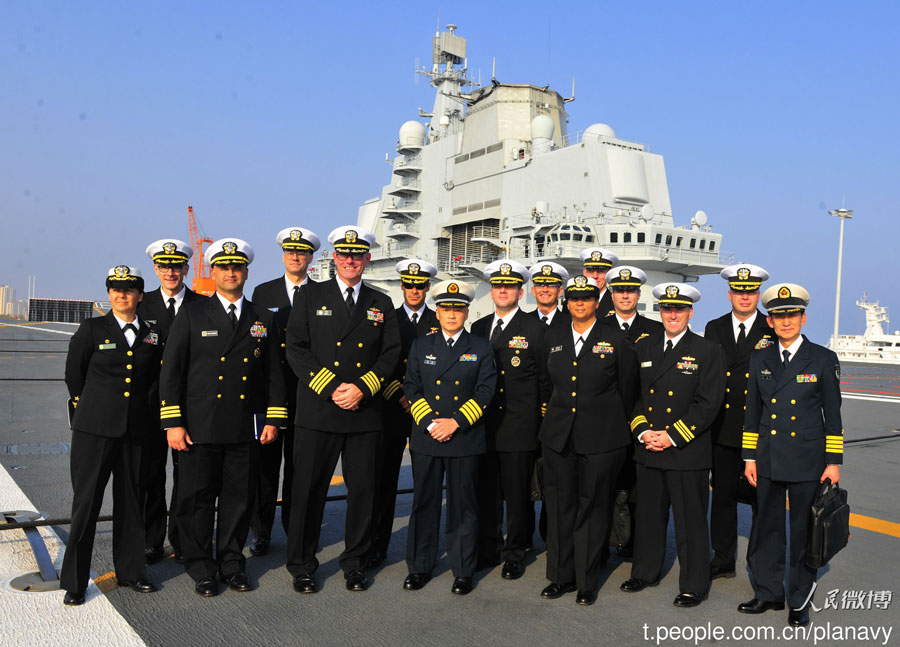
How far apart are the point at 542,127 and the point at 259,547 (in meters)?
29.3

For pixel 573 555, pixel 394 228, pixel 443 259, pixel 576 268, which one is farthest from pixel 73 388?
pixel 394 228

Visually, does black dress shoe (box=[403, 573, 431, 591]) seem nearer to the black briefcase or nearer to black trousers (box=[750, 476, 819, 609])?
black trousers (box=[750, 476, 819, 609])

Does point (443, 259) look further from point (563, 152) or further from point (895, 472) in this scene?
point (895, 472)

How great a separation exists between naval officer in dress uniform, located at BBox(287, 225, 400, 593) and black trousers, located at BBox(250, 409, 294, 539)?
60cm

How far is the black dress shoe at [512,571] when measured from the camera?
4.72 meters

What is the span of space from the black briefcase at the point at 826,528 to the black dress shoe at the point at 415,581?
86.0 inches

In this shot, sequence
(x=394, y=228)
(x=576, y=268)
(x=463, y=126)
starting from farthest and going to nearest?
(x=394, y=228) < (x=463, y=126) < (x=576, y=268)

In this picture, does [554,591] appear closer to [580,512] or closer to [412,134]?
[580,512]

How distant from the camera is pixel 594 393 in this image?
453 cm

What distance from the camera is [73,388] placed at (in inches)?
169

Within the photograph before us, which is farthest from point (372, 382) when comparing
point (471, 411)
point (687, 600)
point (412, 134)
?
point (412, 134)

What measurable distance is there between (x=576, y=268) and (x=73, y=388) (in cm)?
2695

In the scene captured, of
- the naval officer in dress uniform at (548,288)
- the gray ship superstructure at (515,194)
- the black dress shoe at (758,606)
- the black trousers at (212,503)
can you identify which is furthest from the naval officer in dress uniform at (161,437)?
the gray ship superstructure at (515,194)

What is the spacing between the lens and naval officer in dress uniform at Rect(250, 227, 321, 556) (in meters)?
5.20
